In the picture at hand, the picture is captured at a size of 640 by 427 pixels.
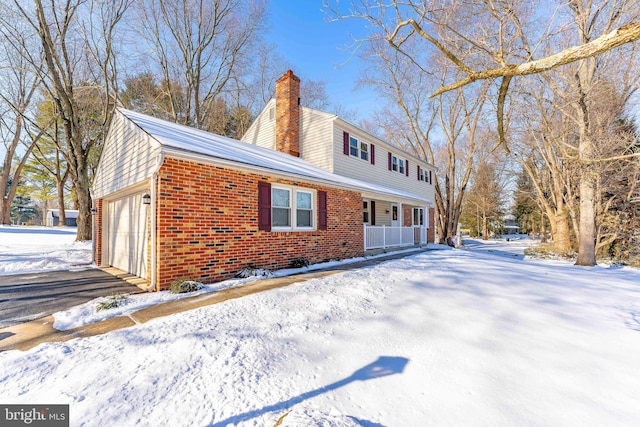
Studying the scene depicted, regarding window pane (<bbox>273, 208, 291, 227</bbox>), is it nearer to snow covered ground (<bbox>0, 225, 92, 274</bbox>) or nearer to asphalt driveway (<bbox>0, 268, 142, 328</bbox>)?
asphalt driveway (<bbox>0, 268, 142, 328</bbox>)

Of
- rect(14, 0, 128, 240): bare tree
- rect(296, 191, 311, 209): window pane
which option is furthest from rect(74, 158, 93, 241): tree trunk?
rect(296, 191, 311, 209): window pane

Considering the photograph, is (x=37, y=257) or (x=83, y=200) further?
(x=83, y=200)

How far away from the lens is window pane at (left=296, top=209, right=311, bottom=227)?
8.10 metres

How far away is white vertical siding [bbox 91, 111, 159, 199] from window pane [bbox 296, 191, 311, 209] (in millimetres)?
3799

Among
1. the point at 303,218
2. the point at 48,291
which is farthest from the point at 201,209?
the point at 48,291

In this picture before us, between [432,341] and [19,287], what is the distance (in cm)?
823

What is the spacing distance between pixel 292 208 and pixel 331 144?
5.00 m

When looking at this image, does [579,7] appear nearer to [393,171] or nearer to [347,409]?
[393,171]

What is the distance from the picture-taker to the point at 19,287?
19.1 feet

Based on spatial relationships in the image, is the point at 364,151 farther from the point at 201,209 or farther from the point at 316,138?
the point at 201,209

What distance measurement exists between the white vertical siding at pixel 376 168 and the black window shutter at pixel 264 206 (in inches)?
205

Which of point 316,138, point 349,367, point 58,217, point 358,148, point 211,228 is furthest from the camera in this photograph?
point 58,217

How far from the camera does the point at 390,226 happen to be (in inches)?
551

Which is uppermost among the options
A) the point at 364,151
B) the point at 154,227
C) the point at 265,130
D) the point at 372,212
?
the point at 265,130
